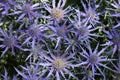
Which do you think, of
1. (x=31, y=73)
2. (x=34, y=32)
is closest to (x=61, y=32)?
(x=34, y=32)

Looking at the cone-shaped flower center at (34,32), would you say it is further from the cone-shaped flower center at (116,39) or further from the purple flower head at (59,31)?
the cone-shaped flower center at (116,39)

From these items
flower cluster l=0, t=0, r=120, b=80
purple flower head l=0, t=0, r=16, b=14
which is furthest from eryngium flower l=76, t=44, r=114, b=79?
purple flower head l=0, t=0, r=16, b=14

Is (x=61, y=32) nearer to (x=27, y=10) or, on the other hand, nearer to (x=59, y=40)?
(x=59, y=40)

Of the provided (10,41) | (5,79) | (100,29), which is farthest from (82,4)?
(5,79)

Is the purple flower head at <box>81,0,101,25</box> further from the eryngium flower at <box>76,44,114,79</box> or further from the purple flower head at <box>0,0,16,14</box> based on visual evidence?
the purple flower head at <box>0,0,16,14</box>

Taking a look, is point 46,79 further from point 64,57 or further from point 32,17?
point 32,17

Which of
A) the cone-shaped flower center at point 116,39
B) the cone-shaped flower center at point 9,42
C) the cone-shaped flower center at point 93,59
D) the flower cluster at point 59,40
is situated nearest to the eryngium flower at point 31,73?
the flower cluster at point 59,40

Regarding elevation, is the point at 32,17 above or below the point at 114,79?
above
